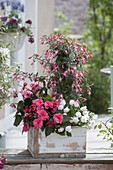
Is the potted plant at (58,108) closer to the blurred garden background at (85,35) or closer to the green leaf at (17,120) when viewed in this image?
the green leaf at (17,120)

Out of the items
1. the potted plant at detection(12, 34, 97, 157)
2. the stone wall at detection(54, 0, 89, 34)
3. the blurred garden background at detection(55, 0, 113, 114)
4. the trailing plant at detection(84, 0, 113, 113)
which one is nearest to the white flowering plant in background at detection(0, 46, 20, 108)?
the potted plant at detection(12, 34, 97, 157)

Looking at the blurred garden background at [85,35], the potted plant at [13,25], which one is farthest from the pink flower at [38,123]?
the potted plant at [13,25]

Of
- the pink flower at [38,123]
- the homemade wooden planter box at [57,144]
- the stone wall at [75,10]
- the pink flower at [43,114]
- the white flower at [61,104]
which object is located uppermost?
the stone wall at [75,10]

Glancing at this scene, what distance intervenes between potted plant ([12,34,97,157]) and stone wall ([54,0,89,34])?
8.59m

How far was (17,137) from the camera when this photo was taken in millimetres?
5094

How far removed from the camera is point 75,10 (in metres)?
12.6

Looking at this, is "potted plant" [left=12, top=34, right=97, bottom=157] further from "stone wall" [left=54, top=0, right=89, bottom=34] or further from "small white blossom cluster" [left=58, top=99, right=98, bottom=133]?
"stone wall" [left=54, top=0, right=89, bottom=34]

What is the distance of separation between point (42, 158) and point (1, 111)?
1207mm

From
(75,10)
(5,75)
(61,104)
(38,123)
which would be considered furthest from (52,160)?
(75,10)

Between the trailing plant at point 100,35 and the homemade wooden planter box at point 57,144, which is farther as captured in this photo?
the trailing plant at point 100,35

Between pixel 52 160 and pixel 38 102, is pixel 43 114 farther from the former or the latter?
pixel 52 160

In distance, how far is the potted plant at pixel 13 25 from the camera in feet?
16.8

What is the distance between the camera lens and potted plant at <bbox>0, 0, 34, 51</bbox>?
513cm

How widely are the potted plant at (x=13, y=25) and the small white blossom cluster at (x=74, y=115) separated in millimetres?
1301
